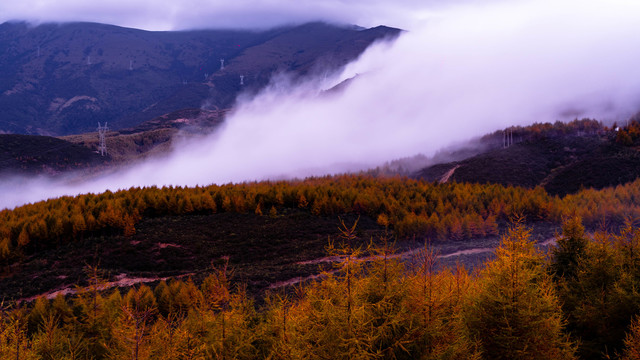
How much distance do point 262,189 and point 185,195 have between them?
12.8m

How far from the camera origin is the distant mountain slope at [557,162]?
2953 inches

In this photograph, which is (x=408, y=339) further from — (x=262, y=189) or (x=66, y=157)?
(x=66, y=157)

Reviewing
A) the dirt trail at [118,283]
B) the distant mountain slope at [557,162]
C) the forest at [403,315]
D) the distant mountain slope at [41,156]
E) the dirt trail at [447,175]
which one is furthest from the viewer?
the distant mountain slope at [41,156]

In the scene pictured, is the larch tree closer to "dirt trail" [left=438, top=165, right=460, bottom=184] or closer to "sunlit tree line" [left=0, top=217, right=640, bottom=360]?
"sunlit tree line" [left=0, top=217, right=640, bottom=360]

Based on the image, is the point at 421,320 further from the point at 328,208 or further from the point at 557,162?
the point at 557,162

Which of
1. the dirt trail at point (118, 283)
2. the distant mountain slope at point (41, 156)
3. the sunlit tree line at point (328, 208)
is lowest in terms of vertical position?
the dirt trail at point (118, 283)

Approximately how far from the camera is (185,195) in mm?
55562

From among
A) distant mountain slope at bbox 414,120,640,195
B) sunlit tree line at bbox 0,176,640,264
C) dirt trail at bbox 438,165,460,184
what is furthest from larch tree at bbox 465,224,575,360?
dirt trail at bbox 438,165,460,184

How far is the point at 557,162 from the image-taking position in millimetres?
92750

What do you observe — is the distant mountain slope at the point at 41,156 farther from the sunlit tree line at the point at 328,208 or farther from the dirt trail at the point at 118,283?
the dirt trail at the point at 118,283

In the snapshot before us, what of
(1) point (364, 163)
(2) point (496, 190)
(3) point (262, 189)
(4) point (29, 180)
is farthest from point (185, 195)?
(1) point (364, 163)

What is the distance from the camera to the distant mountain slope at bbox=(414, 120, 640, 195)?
75000 mm

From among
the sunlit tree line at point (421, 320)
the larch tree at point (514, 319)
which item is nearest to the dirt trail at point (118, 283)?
the sunlit tree line at point (421, 320)

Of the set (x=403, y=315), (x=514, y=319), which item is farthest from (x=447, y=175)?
(x=403, y=315)
